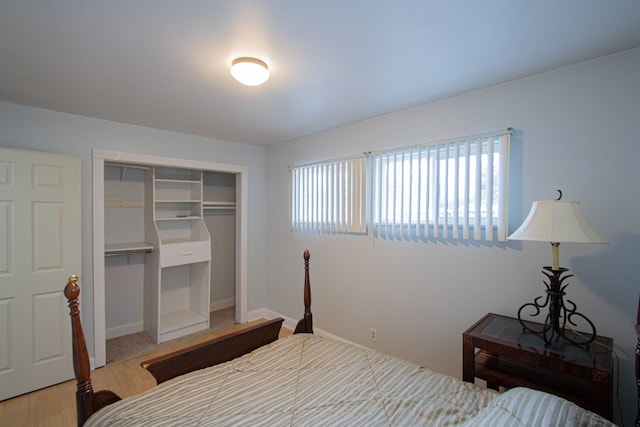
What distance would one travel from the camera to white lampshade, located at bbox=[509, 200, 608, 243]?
5.06ft

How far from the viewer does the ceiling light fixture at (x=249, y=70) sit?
70.7 inches

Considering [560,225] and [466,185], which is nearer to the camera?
[560,225]

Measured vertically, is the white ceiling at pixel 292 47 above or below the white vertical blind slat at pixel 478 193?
above

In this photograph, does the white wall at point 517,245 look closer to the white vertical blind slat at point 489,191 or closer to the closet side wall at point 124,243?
the white vertical blind slat at point 489,191

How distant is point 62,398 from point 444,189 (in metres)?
3.59

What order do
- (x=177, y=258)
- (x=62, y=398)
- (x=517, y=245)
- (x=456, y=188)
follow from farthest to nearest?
(x=177, y=258) < (x=62, y=398) < (x=456, y=188) < (x=517, y=245)

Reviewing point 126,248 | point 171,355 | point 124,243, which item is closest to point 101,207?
point 126,248

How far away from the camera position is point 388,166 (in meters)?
2.83

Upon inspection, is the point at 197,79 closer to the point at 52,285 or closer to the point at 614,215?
the point at 52,285

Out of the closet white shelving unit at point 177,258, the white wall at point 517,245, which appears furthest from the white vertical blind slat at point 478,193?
the closet white shelving unit at point 177,258

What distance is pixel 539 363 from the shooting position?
157 cm

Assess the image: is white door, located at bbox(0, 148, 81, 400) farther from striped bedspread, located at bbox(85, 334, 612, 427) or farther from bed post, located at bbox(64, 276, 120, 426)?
striped bedspread, located at bbox(85, 334, 612, 427)

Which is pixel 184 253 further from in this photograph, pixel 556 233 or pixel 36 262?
pixel 556 233

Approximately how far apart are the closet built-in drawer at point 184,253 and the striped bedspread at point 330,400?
2.13 metres
